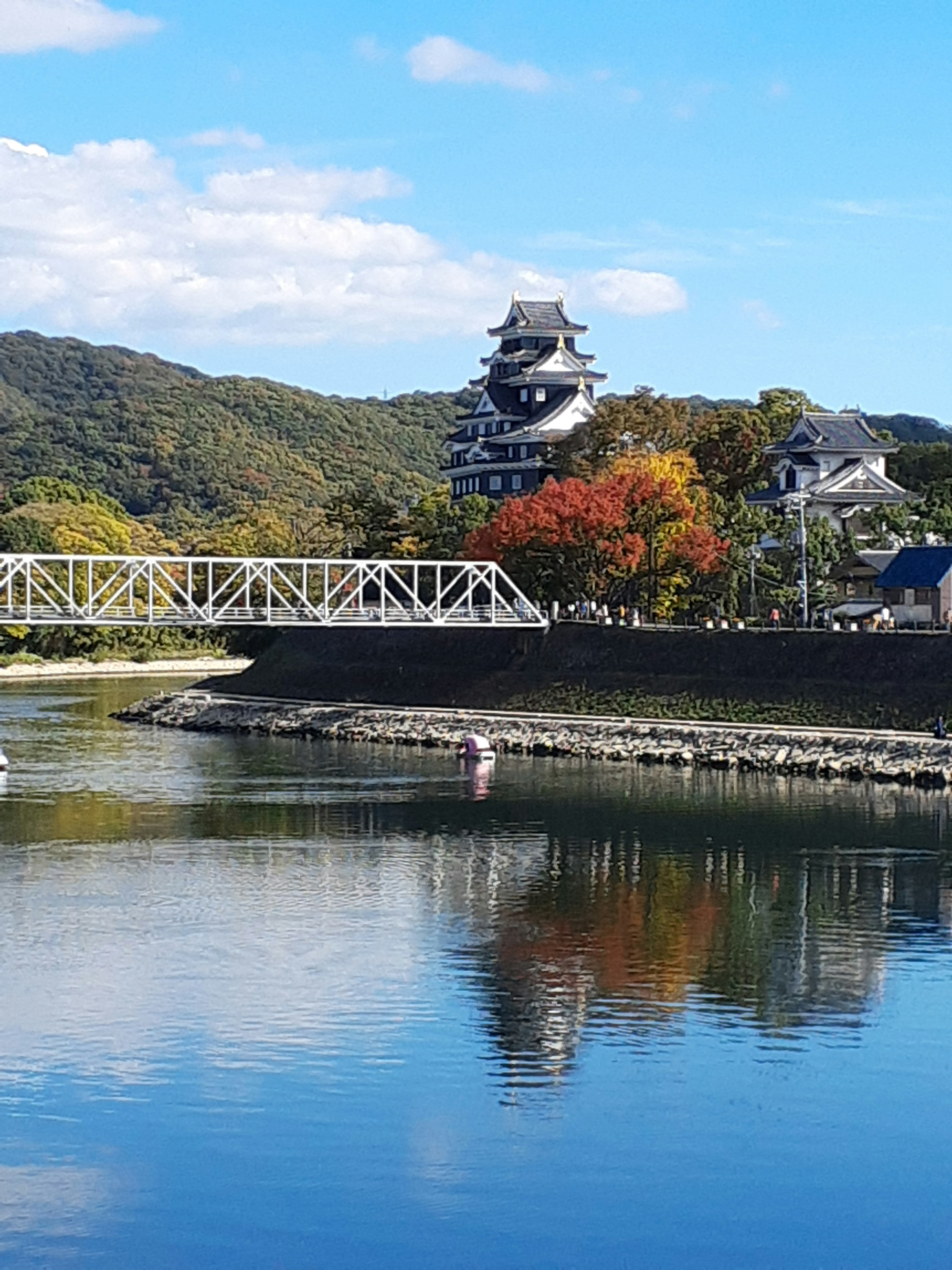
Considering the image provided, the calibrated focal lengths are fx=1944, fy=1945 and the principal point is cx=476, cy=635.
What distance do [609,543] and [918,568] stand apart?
11.5m

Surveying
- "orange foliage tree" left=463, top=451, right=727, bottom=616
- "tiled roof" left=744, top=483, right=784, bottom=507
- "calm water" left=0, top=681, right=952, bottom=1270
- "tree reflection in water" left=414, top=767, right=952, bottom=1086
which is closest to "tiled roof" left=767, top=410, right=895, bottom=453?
"tiled roof" left=744, top=483, right=784, bottom=507

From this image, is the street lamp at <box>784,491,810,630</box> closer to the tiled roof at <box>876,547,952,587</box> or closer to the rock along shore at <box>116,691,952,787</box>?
the tiled roof at <box>876,547,952,587</box>

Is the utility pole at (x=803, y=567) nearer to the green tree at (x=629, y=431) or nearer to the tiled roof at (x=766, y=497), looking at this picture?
the tiled roof at (x=766, y=497)

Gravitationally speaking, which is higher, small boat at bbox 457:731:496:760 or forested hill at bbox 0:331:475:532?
forested hill at bbox 0:331:475:532

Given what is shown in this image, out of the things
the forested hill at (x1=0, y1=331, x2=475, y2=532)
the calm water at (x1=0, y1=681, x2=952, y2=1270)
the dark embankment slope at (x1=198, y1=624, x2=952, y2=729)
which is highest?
the forested hill at (x1=0, y1=331, x2=475, y2=532)

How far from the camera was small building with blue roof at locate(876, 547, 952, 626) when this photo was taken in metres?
62.4

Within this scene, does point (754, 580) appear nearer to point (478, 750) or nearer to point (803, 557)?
point (803, 557)

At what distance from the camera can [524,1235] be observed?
1830cm

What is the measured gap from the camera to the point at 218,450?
573 ft

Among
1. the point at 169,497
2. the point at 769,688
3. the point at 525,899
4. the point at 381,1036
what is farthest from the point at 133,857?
the point at 169,497

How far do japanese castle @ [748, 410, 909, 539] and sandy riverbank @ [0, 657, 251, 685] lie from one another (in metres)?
32.6

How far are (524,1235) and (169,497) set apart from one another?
152983 mm

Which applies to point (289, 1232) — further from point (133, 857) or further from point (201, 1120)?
point (133, 857)

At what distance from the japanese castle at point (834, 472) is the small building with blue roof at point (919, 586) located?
12273 millimetres
